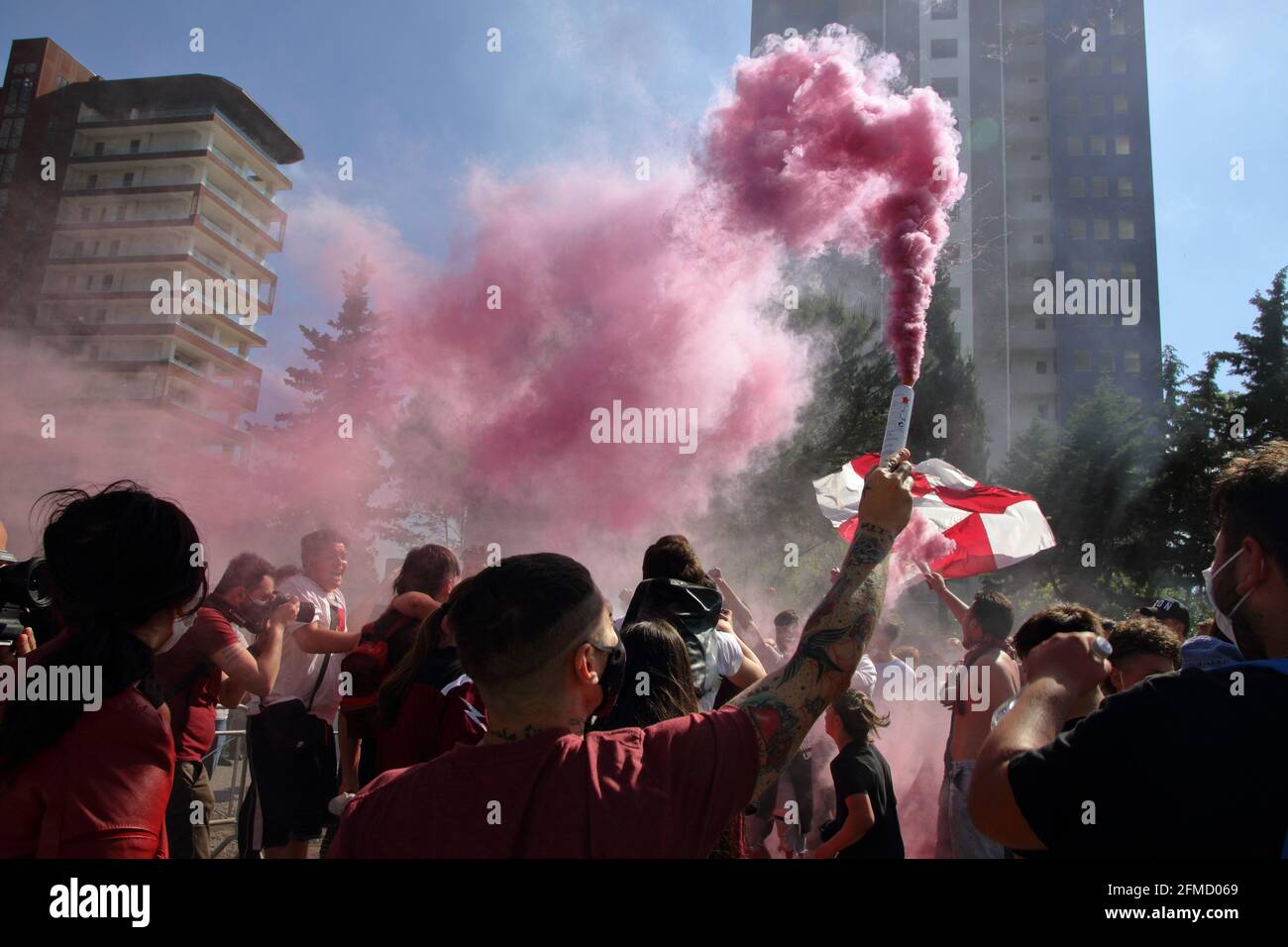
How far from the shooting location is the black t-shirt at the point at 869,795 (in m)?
3.97

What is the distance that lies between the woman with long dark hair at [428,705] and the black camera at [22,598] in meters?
1.19

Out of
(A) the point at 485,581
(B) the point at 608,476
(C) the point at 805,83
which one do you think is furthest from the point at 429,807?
(B) the point at 608,476

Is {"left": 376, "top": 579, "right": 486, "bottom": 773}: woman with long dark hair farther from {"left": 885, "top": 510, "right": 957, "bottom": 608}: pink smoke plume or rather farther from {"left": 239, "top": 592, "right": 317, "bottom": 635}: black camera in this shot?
{"left": 885, "top": 510, "right": 957, "bottom": 608}: pink smoke plume

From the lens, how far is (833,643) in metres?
1.83

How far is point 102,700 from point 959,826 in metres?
4.17

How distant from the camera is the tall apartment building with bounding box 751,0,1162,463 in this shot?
136 ft

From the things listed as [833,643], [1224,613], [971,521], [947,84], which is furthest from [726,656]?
[947,84]

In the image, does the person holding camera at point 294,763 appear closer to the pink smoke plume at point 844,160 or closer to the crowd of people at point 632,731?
the crowd of people at point 632,731

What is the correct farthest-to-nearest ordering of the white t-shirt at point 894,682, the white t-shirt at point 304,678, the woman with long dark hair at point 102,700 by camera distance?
the white t-shirt at point 894,682 → the white t-shirt at point 304,678 → the woman with long dark hair at point 102,700

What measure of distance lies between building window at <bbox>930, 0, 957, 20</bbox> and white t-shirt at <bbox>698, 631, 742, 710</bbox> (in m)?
48.6

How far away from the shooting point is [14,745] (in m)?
1.71
